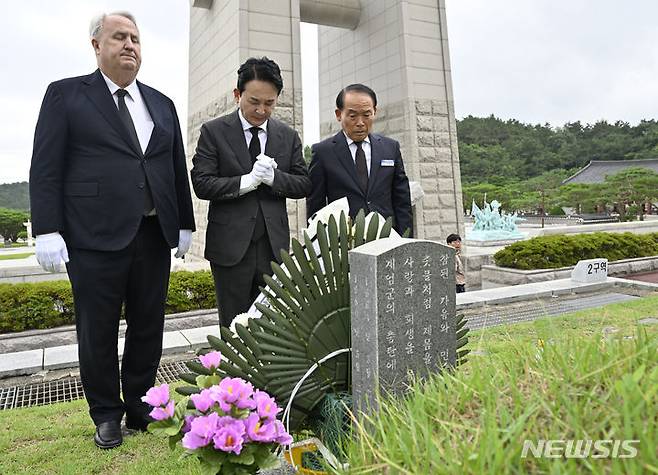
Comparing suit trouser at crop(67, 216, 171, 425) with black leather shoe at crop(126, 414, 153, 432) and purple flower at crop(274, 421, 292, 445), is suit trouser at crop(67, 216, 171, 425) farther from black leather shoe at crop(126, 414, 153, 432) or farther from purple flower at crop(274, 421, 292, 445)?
purple flower at crop(274, 421, 292, 445)

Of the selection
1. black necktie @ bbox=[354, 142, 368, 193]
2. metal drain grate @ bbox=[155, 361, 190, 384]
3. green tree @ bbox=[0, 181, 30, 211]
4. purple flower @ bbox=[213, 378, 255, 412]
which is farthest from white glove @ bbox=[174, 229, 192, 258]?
green tree @ bbox=[0, 181, 30, 211]

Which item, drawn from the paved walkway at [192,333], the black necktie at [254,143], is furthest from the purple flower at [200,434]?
the paved walkway at [192,333]

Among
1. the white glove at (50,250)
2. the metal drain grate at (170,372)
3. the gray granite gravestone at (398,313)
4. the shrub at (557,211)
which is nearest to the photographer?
the gray granite gravestone at (398,313)

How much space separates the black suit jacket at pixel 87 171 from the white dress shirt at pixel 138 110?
4 centimetres

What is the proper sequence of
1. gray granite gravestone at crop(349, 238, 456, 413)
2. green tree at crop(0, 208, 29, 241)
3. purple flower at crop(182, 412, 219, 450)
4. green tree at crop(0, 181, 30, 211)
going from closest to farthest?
1. purple flower at crop(182, 412, 219, 450)
2. gray granite gravestone at crop(349, 238, 456, 413)
3. green tree at crop(0, 208, 29, 241)
4. green tree at crop(0, 181, 30, 211)

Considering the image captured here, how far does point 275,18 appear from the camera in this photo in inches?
269

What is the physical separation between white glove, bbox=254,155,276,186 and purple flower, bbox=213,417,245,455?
138 cm

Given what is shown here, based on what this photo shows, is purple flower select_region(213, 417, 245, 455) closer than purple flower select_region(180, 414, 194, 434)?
Yes

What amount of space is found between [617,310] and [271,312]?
4487 mm

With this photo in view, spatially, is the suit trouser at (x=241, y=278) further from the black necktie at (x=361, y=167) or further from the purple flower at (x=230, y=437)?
the purple flower at (x=230, y=437)

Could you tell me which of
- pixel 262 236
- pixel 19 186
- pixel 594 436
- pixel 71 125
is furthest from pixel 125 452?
pixel 19 186

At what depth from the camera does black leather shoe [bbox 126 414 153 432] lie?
95.1 inches

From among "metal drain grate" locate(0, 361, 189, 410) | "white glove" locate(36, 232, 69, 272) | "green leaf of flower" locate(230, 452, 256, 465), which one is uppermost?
"white glove" locate(36, 232, 69, 272)

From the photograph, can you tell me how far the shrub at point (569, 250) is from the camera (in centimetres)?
784
